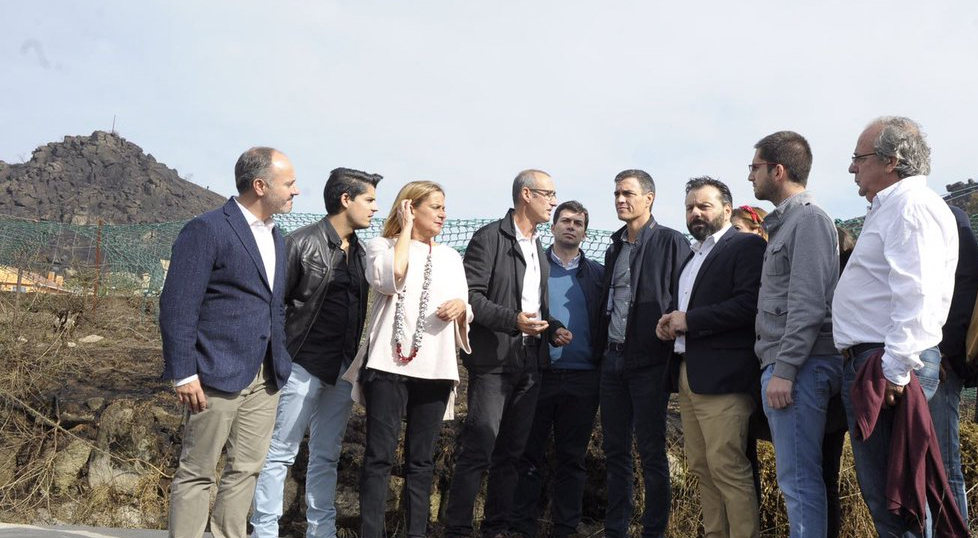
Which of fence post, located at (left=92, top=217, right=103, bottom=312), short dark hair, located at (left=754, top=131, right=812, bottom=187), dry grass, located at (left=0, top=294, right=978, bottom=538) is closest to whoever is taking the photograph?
short dark hair, located at (left=754, top=131, right=812, bottom=187)

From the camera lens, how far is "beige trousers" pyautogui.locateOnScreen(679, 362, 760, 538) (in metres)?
4.30

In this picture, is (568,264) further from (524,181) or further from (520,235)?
(524,181)

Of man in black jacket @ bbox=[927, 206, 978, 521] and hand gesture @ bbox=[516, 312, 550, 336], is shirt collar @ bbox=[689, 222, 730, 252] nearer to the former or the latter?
hand gesture @ bbox=[516, 312, 550, 336]

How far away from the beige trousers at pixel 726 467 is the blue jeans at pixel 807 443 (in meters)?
0.42

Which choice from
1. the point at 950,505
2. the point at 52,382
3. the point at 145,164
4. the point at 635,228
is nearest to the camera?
the point at 950,505

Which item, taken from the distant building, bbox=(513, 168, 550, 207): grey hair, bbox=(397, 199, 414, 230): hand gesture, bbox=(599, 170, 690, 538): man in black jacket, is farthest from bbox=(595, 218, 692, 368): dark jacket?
the distant building

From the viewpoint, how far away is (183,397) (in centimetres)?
387

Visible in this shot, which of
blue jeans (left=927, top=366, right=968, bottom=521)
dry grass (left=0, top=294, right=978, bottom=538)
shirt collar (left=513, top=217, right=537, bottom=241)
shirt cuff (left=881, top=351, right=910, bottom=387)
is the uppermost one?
shirt collar (left=513, top=217, right=537, bottom=241)

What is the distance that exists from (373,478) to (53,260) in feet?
25.6

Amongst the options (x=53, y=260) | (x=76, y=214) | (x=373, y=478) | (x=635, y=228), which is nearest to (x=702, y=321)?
(x=635, y=228)

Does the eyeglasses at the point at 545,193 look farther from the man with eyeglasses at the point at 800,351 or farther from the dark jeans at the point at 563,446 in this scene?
the man with eyeglasses at the point at 800,351

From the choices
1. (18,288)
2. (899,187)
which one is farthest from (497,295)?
(18,288)

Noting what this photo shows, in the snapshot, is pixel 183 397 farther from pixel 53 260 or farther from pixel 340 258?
pixel 53 260

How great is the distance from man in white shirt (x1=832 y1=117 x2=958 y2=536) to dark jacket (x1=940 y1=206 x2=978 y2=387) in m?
0.33
